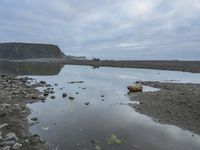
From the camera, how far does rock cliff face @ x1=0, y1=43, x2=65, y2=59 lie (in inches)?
6614

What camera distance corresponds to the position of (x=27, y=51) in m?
170

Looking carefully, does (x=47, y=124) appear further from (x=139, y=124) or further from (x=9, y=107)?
(x=139, y=124)

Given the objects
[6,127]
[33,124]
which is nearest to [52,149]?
[6,127]

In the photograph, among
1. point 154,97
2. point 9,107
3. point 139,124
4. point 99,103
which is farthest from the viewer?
point 154,97

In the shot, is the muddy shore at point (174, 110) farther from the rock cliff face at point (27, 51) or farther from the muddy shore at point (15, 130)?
the rock cliff face at point (27, 51)

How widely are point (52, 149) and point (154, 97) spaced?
46.9ft

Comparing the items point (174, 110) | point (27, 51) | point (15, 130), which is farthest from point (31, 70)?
point (27, 51)

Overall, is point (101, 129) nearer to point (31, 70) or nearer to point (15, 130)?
point (15, 130)

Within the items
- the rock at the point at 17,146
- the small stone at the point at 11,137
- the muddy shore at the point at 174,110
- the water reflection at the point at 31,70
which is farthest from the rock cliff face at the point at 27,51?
the rock at the point at 17,146

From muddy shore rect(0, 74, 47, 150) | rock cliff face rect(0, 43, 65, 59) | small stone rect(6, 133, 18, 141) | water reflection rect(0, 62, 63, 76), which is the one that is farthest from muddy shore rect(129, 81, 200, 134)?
rock cliff face rect(0, 43, 65, 59)

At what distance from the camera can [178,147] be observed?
11.1 metres

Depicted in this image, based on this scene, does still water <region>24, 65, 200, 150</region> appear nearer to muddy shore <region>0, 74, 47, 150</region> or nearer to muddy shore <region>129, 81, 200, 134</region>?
muddy shore <region>0, 74, 47, 150</region>

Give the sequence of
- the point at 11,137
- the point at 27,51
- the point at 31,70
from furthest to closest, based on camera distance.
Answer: the point at 27,51 → the point at 31,70 → the point at 11,137

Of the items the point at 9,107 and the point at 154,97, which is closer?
the point at 9,107
